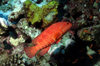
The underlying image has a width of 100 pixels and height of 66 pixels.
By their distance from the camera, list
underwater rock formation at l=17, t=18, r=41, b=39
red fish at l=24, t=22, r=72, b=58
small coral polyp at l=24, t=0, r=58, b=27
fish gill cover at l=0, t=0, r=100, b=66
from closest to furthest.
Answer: red fish at l=24, t=22, r=72, b=58
fish gill cover at l=0, t=0, r=100, b=66
small coral polyp at l=24, t=0, r=58, b=27
underwater rock formation at l=17, t=18, r=41, b=39

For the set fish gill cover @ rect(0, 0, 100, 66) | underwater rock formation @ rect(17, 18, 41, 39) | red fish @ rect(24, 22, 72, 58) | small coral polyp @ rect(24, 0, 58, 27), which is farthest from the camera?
underwater rock formation @ rect(17, 18, 41, 39)

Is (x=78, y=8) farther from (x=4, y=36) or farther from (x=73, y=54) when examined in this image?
(x=4, y=36)

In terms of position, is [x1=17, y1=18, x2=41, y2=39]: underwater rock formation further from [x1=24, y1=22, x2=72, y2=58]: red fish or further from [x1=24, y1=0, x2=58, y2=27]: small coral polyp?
[x1=24, y1=22, x2=72, y2=58]: red fish

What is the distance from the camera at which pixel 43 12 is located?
4.55 m

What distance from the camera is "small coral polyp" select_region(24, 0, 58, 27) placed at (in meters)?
4.48

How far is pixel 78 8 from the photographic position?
180 inches

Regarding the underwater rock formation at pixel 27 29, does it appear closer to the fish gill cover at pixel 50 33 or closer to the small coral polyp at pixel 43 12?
the fish gill cover at pixel 50 33

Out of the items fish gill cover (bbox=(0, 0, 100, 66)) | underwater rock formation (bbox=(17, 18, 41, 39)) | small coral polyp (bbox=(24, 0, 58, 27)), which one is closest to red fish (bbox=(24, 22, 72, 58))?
fish gill cover (bbox=(0, 0, 100, 66))

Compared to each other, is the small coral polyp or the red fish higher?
the small coral polyp

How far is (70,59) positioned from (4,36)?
11.7 feet

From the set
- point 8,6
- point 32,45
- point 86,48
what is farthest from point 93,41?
point 8,6

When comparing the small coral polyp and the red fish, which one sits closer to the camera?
the red fish

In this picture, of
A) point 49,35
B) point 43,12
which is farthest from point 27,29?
point 49,35

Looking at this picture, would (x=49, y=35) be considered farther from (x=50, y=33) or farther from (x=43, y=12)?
(x=43, y=12)
